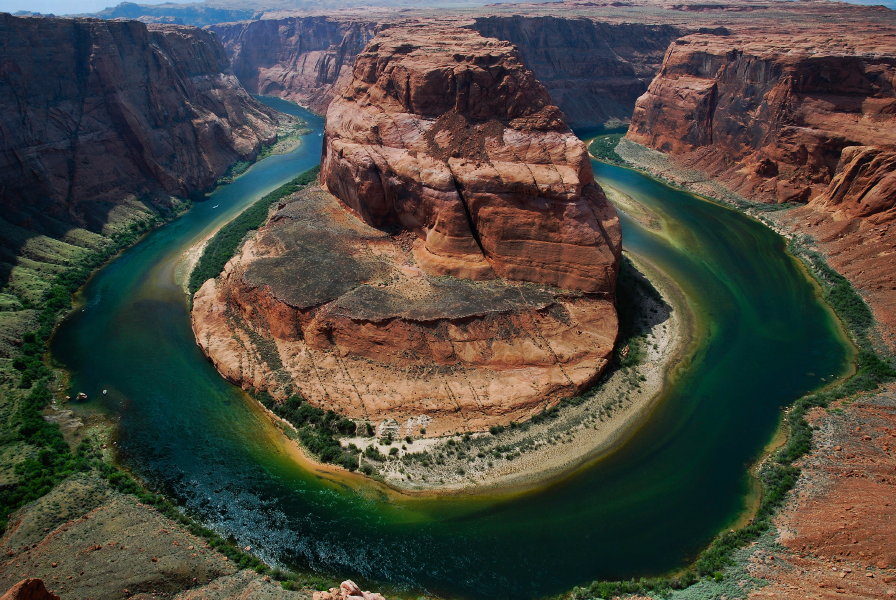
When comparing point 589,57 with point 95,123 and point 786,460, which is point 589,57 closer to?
point 95,123

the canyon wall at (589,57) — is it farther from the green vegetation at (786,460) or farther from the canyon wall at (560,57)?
the green vegetation at (786,460)

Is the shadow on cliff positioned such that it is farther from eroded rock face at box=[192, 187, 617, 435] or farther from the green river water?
the green river water

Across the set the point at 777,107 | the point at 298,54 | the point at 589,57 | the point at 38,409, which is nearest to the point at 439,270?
the point at 38,409

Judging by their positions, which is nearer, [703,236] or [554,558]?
[554,558]

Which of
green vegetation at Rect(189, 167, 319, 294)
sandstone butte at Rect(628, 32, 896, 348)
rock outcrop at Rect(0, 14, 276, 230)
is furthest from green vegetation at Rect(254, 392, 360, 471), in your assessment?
sandstone butte at Rect(628, 32, 896, 348)

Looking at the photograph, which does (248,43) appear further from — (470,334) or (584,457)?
(584,457)

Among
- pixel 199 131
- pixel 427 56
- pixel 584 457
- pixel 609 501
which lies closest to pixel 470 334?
pixel 584 457
